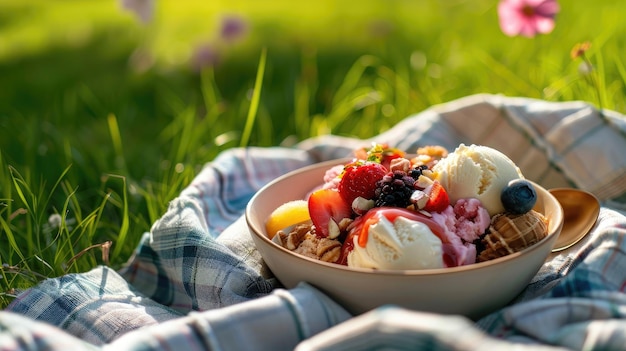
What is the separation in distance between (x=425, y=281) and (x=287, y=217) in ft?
1.52

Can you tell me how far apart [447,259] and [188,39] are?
3.48 meters

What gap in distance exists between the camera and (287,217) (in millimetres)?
1725

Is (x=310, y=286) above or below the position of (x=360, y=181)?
below

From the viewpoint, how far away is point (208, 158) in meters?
2.49

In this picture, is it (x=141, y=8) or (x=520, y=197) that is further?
(x=141, y=8)

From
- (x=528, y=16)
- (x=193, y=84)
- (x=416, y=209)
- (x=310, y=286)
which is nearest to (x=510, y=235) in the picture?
(x=416, y=209)

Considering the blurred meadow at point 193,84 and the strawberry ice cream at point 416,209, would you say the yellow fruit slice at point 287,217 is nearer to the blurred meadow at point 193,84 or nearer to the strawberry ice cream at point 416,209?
the strawberry ice cream at point 416,209

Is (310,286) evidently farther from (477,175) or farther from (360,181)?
(477,175)

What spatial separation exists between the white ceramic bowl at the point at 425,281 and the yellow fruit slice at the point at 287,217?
129mm

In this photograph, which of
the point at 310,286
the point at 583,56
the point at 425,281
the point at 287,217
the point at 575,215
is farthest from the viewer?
the point at 583,56

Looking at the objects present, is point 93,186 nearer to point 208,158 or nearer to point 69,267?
point 208,158

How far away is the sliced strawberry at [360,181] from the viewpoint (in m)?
1.60

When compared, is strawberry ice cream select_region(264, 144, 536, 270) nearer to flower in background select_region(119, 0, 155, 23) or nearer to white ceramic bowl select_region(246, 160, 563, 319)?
white ceramic bowl select_region(246, 160, 563, 319)

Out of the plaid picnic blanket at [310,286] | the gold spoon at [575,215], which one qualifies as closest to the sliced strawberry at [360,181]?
the plaid picnic blanket at [310,286]
